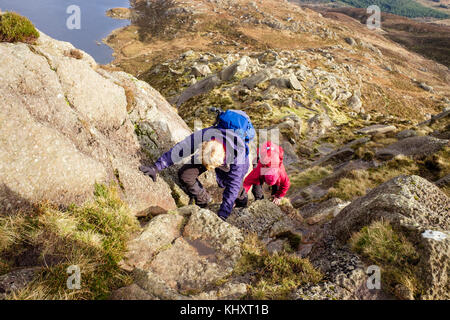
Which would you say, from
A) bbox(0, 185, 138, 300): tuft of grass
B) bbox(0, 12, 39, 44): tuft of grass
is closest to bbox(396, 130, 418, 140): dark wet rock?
bbox(0, 185, 138, 300): tuft of grass

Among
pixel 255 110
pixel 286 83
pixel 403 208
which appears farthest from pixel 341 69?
pixel 403 208

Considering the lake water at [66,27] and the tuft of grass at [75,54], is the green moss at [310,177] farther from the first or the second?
the lake water at [66,27]

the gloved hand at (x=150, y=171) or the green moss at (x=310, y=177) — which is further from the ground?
the gloved hand at (x=150, y=171)

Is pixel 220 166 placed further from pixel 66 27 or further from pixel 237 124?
pixel 66 27

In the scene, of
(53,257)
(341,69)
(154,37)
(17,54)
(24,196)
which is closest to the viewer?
(53,257)

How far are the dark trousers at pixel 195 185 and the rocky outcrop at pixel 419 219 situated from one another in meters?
3.37

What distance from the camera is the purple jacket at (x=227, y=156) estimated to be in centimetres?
638

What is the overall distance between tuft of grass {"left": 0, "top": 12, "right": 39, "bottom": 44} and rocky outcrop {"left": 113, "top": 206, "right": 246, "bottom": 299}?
24.5 feet

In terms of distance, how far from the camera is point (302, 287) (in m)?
4.17

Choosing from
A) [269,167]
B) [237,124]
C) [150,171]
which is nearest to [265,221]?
[269,167]

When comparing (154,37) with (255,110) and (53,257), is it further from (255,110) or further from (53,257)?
(53,257)

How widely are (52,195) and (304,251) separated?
21.4ft

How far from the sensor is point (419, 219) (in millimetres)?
4996

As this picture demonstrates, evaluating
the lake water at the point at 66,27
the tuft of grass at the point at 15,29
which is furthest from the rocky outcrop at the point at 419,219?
the lake water at the point at 66,27
